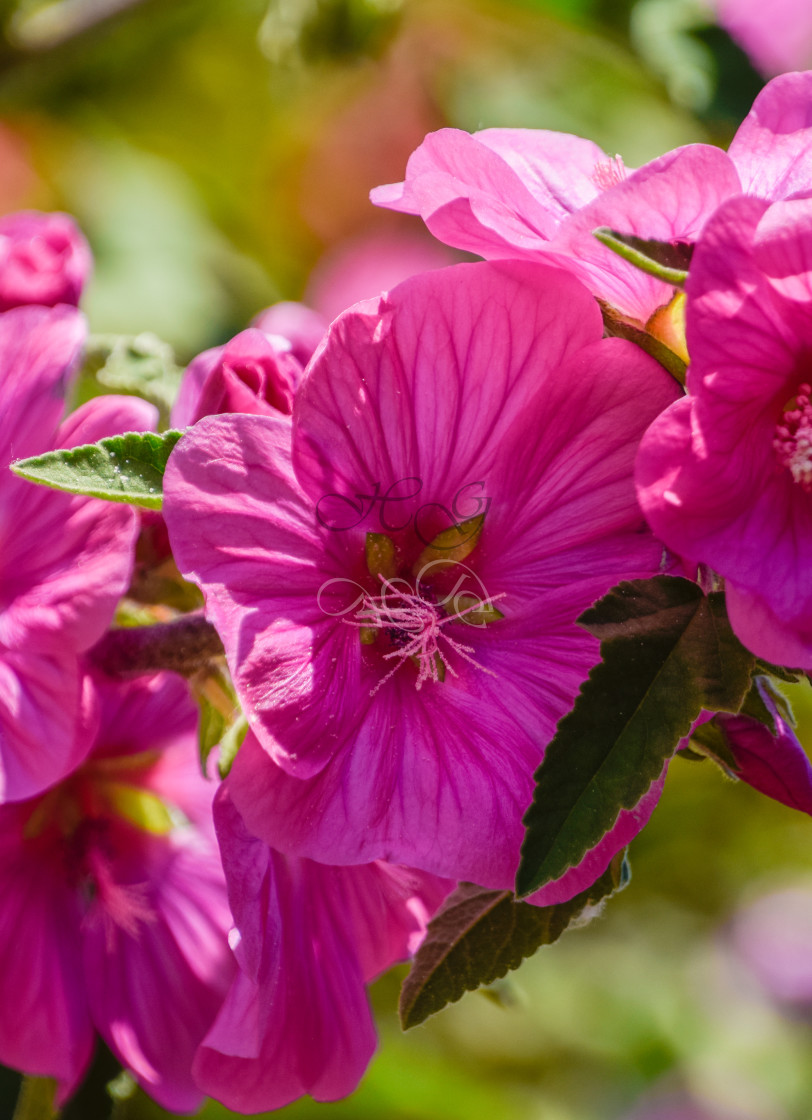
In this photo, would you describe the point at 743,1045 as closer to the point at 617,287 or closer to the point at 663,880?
the point at 663,880

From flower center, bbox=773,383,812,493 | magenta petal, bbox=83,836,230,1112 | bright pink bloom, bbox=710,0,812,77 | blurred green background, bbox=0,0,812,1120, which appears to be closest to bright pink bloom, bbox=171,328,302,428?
flower center, bbox=773,383,812,493

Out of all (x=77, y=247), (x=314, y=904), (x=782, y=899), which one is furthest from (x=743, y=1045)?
(x=77, y=247)

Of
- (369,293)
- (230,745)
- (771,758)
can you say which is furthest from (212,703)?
(369,293)

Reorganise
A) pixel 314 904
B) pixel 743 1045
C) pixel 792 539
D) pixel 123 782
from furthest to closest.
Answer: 1. pixel 743 1045
2. pixel 123 782
3. pixel 314 904
4. pixel 792 539

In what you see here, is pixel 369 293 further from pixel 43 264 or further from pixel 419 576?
pixel 419 576

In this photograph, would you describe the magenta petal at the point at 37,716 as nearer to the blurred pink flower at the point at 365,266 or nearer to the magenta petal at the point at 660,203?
the magenta petal at the point at 660,203

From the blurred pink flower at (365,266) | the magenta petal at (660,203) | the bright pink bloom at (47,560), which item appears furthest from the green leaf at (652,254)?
the blurred pink flower at (365,266)
